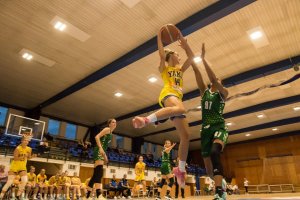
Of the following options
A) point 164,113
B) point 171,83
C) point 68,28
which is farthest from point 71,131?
point 164,113

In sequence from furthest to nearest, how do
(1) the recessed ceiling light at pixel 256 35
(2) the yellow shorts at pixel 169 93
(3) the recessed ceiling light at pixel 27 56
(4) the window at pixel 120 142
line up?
1. (4) the window at pixel 120 142
2. (3) the recessed ceiling light at pixel 27 56
3. (1) the recessed ceiling light at pixel 256 35
4. (2) the yellow shorts at pixel 169 93

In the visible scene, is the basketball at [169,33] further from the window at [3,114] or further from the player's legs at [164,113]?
the window at [3,114]

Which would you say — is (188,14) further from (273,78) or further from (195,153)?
(195,153)

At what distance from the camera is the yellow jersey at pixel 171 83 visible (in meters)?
3.61

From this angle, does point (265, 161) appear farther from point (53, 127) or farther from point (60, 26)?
point (60, 26)

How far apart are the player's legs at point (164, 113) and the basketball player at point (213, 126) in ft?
2.17

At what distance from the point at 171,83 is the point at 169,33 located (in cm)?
96

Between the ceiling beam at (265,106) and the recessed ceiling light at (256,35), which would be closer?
the recessed ceiling light at (256,35)

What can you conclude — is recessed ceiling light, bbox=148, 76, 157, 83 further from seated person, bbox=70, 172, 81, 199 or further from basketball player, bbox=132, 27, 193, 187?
basketball player, bbox=132, 27, 193, 187

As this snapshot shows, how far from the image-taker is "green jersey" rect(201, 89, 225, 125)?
12.3 ft

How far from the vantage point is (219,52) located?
1129 cm

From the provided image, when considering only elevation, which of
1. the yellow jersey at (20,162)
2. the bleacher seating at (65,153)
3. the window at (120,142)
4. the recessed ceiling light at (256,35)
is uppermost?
the recessed ceiling light at (256,35)

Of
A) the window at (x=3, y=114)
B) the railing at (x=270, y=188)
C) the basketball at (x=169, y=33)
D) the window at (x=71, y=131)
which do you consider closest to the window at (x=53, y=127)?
the window at (x=71, y=131)

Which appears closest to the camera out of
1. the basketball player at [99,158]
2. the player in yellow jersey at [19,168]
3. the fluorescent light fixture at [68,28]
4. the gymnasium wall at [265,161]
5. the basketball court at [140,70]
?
the basketball player at [99,158]
